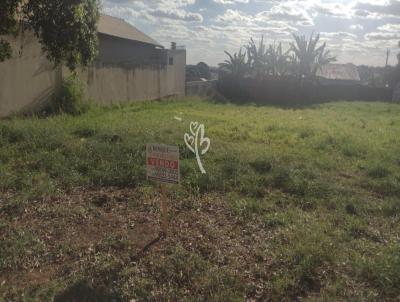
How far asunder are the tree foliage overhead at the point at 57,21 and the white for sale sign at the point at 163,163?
7.84 feet

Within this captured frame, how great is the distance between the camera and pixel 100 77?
559 inches

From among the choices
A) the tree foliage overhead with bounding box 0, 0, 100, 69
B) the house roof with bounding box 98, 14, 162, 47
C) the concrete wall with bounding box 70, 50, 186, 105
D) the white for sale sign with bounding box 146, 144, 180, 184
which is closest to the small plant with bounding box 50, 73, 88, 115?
the concrete wall with bounding box 70, 50, 186, 105

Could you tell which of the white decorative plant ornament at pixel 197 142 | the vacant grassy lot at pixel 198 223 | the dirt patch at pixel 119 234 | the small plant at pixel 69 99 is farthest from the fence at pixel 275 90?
the dirt patch at pixel 119 234

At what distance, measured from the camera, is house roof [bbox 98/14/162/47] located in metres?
20.0

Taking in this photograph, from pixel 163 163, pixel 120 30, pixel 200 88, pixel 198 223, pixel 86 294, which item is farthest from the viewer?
pixel 200 88

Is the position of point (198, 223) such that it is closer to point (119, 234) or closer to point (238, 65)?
point (119, 234)

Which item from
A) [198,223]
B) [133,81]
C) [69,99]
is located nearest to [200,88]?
[133,81]

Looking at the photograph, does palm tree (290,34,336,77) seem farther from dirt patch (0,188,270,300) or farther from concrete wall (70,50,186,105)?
dirt patch (0,188,270,300)

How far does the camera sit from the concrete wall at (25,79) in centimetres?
1026

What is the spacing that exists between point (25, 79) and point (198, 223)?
8272 mm

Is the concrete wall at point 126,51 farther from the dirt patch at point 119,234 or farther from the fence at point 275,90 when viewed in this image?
the dirt patch at point 119,234

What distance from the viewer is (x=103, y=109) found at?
14.0 metres

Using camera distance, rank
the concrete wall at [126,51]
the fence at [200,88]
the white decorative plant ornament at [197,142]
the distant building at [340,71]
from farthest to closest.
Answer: the distant building at [340,71] → the fence at [200,88] → the concrete wall at [126,51] → the white decorative plant ornament at [197,142]

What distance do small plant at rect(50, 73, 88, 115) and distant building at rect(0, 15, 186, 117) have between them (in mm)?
222
